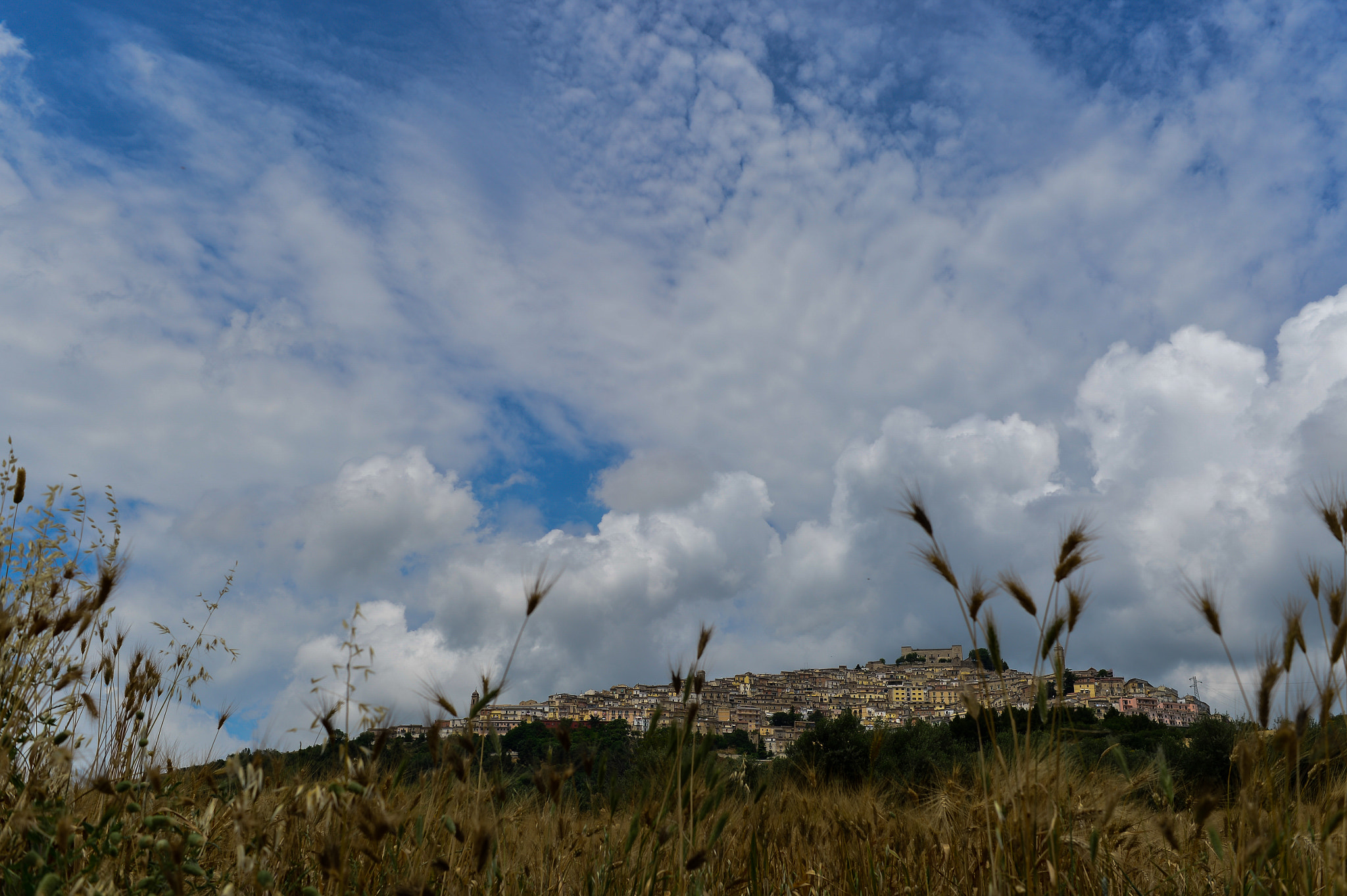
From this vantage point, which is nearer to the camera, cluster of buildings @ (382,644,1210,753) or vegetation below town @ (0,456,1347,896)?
vegetation below town @ (0,456,1347,896)

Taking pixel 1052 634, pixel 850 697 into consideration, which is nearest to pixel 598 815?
pixel 1052 634

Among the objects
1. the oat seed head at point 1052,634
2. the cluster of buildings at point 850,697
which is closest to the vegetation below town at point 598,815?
the oat seed head at point 1052,634

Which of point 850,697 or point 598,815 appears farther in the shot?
point 850,697

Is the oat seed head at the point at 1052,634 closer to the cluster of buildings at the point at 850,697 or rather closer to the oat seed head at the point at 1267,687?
the oat seed head at the point at 1267,687

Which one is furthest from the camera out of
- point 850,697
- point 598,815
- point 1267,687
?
point 850,697

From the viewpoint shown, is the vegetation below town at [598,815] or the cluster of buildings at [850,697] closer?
the vegetation below town at [598,815]

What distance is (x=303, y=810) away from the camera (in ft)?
7.37

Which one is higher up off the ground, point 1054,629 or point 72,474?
point 72,474

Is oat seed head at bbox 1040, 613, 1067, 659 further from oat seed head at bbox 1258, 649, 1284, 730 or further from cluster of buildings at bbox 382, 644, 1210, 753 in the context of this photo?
cluster of buildings at bbox 382, 644, 1210, 753

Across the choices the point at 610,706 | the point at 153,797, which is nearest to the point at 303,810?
the point at 153,797

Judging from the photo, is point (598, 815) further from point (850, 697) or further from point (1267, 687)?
point (850, 697)

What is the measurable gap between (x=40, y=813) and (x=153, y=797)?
31 centimetres

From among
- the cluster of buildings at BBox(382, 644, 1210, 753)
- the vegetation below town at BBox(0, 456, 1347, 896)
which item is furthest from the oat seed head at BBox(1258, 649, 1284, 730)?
the cluster of buildings at BBox(382, 644, 1210, 753)

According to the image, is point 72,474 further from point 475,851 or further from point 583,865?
point 475,851
